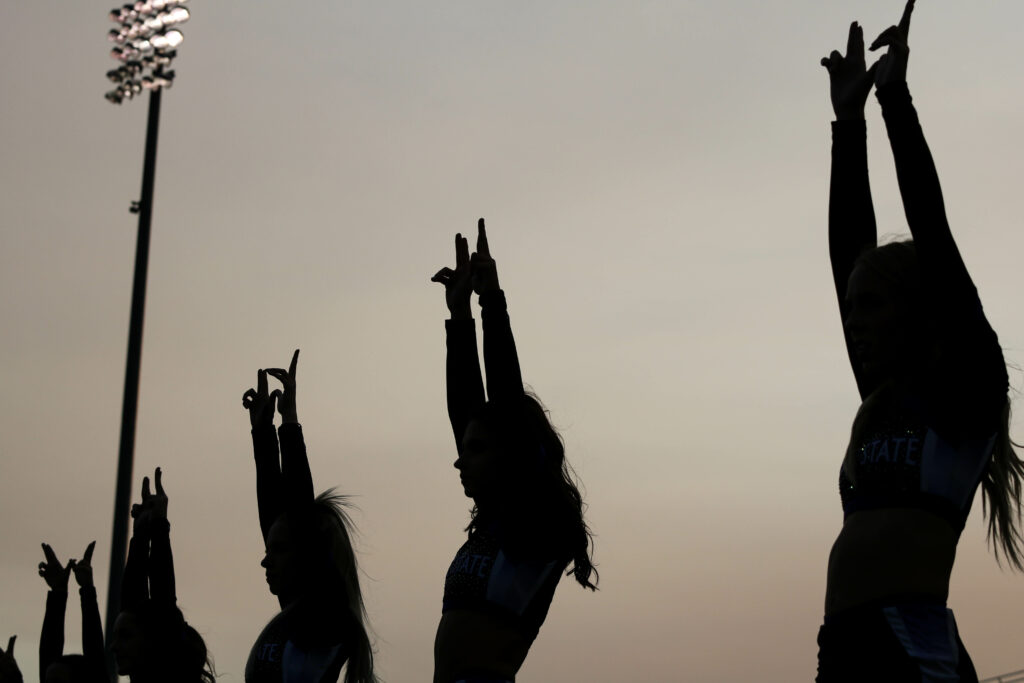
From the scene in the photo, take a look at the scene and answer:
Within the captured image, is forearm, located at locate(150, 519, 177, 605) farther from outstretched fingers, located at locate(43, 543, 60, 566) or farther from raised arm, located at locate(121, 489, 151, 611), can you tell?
outstretched fingers, located at locate(43, 543, 60, 566)

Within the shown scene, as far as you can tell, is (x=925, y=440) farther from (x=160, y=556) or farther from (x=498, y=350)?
(x=160, y=556)

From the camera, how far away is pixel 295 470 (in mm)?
5633

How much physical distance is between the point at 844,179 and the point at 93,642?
17.6ft

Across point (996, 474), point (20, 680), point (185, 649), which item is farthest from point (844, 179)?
point (20, 680)

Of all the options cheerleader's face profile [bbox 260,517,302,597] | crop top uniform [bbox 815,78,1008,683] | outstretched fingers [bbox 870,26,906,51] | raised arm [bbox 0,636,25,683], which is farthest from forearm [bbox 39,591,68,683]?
outstretched fingers [bbox 870,26,906,51]

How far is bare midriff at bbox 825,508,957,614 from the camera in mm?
2775

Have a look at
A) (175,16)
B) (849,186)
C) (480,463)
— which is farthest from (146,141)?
(849,186)

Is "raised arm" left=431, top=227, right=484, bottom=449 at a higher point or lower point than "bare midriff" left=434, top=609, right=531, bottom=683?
higher

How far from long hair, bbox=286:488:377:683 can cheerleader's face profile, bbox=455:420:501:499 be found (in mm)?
1407

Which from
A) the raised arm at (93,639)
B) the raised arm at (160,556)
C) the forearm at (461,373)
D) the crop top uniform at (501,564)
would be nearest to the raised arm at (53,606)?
the raised arm at (93,639)

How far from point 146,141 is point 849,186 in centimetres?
1017

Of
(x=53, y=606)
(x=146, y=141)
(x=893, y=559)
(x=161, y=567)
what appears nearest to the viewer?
(x=893, y=559)

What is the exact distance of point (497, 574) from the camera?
4.26 meters

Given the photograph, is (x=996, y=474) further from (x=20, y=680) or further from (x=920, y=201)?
(x=20, y=680)
